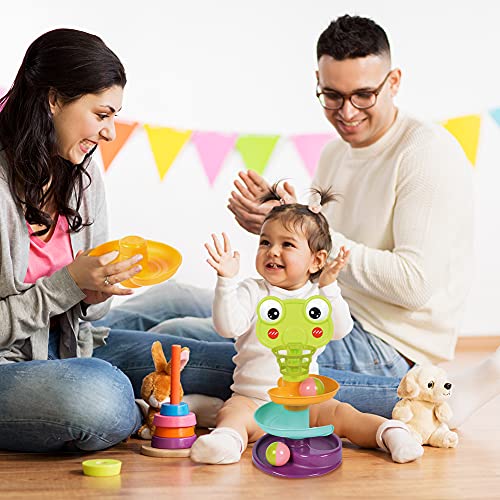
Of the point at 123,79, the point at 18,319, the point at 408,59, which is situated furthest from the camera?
the point at 408,59

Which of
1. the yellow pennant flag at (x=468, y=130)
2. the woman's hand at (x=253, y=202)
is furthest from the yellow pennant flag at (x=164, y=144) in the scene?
the woman's hand at (x=253, y=202)

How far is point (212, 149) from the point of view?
355 centimetres

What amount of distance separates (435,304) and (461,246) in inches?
6.2

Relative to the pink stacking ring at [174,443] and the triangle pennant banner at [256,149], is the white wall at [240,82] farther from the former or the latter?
the pink stacking ring at [174,443]

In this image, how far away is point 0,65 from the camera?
10.8ft

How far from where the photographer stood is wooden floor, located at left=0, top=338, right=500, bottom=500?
1514 millimetres

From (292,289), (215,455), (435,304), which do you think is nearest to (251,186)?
(292,289)

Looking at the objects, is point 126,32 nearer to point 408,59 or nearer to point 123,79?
point 408,59

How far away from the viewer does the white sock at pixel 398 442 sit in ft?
5.62

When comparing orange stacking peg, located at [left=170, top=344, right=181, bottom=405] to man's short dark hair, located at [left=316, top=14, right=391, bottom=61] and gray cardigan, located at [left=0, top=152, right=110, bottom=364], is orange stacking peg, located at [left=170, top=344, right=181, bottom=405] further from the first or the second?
man's short dark hair, located at [left=316, top=14, right=391, bottom=61]

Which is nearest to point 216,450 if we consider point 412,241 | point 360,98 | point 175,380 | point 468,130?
point 175,380

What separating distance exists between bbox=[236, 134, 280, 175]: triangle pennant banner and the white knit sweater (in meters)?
1.32

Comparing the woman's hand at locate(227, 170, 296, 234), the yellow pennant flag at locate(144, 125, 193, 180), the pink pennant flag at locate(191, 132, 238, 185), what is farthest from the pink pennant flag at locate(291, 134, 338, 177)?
the woman's hand at locate(227, 170, 296, 234)

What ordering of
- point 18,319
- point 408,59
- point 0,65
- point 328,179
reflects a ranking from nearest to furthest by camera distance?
point 18,319
point 328,179
point 0,65
point 408,59
